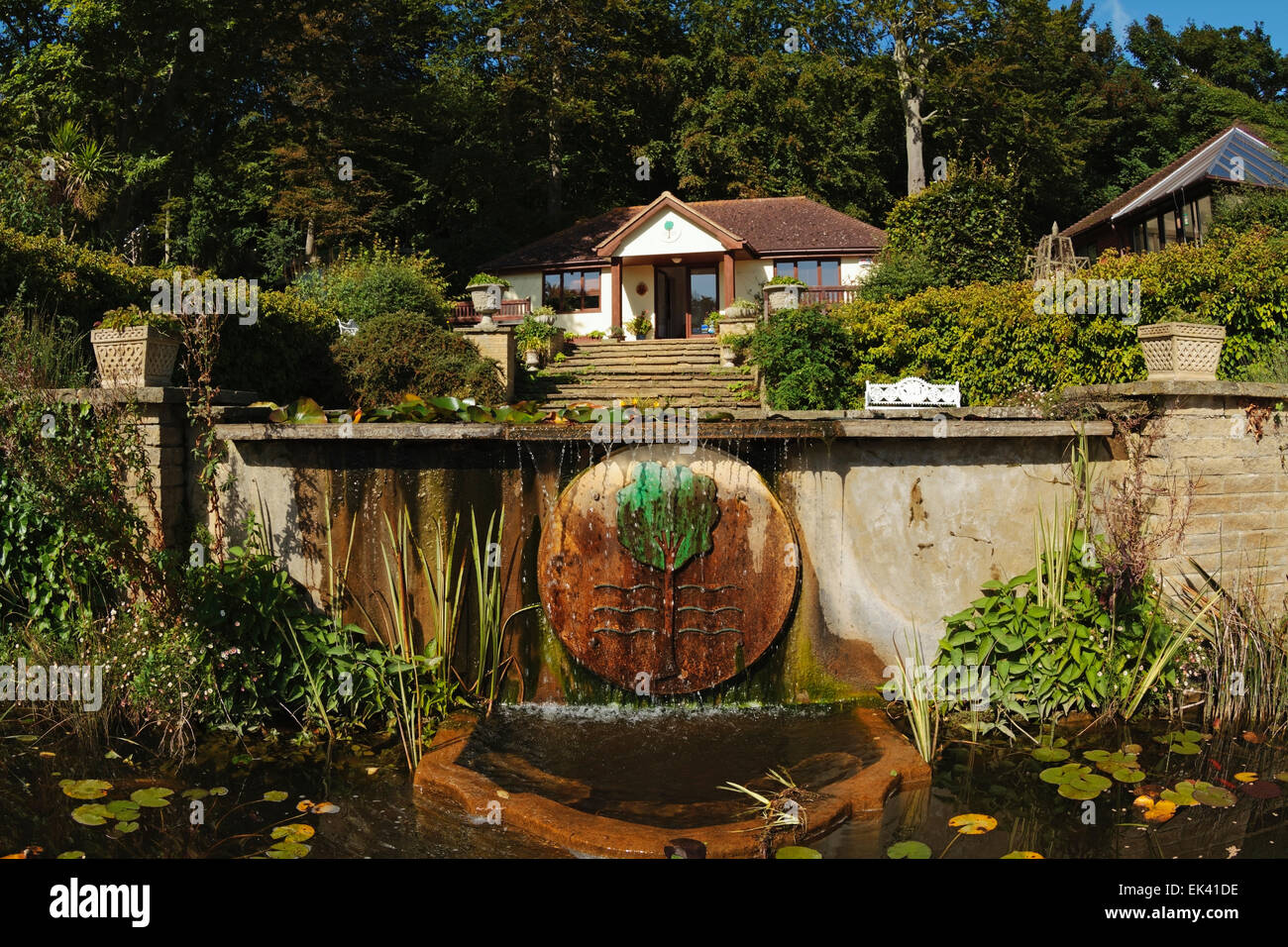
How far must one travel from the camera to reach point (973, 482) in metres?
6.35

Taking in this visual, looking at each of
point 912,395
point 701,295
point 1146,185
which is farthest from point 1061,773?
point 1146,185

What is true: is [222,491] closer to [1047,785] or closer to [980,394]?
[1047,785]

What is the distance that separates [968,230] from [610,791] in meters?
19.1

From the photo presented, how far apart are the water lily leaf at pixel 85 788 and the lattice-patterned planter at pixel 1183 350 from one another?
22.7ft

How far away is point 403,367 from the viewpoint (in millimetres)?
13805

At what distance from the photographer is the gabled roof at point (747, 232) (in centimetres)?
2708

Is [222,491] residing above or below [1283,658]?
above

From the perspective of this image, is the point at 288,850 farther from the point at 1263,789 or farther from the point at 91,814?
the point at 1263,789

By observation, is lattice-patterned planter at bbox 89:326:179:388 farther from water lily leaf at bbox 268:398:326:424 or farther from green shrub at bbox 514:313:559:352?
green shrub at bbox 514:313:559:352

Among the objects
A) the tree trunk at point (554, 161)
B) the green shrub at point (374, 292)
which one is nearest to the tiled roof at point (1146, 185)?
the tree trunk at point (554, 161)

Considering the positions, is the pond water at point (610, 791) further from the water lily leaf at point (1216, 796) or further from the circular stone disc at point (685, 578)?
the circular stone disc at point (685, 578)
